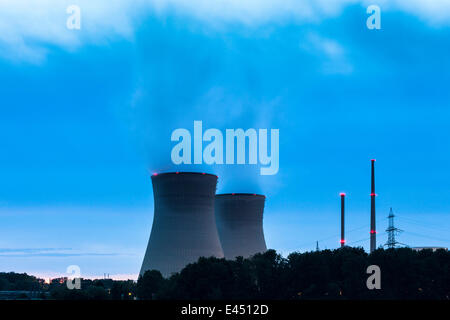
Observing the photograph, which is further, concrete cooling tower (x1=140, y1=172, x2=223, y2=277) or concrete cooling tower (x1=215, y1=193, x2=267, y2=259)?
concrete cooling tower (x1=215, y1=193, x2=267, y2=259)

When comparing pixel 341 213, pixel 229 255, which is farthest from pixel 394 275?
pixel 341 213

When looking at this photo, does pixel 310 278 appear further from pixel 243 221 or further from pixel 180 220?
pixel 243 221

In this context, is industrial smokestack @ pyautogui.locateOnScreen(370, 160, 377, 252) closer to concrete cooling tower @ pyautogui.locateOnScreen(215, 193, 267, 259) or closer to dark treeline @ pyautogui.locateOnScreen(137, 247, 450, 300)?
concrete cooling tower @ pyautogui.locateOnScreen(215, 193, 267, 259)

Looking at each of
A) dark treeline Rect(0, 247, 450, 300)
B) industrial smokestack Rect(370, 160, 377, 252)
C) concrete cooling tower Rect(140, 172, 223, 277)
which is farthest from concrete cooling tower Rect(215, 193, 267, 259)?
industrial smokestack Rect(370, 160, 377, 252)

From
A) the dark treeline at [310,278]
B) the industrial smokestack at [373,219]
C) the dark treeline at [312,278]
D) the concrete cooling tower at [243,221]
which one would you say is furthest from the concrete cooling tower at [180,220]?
the industrial smokestack at [373,219]

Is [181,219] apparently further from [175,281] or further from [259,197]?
[259,197]

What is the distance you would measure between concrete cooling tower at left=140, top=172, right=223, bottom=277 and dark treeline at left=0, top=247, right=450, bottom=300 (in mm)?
1369

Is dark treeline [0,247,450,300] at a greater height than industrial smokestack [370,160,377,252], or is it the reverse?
industrial smokestack [370,160,377,252]

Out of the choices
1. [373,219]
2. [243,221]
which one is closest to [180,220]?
[243,221]

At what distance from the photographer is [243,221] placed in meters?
59.6

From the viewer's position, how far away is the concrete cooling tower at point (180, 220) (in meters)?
45.4

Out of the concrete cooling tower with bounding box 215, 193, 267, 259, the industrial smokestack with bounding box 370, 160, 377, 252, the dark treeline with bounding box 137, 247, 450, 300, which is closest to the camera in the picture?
the dark treeline with bounding box 137, 247, 450, 300

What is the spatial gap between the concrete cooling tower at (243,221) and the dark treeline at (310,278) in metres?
9.80

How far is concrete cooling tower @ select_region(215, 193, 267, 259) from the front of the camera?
5931 centimetres
